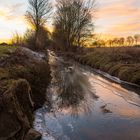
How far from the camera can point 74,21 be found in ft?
177

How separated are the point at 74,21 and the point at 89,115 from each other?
1728 inches

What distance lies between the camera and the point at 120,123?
1045 cm

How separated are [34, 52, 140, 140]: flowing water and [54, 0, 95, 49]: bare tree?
120 feet

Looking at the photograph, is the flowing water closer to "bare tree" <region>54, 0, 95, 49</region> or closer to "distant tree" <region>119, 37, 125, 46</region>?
"bare tree" <region>54, 0, 95, 49</region>

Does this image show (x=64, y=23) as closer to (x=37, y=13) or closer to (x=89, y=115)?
(x=37, y=13)

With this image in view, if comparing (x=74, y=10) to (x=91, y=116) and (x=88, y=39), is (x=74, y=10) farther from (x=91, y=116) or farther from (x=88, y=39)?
(x=91, y=116)

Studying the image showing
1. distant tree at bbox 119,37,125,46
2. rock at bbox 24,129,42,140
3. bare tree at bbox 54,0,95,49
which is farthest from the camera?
distant tree at bbox 119,37,125,46

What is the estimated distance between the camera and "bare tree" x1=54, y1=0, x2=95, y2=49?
173ft

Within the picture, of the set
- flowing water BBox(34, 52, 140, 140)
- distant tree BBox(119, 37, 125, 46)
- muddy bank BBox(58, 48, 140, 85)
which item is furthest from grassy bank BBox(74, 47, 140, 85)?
distant tree BBox(119, 37, 125, 46)

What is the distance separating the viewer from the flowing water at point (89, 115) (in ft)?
30.3

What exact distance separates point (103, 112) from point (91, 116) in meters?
0.83

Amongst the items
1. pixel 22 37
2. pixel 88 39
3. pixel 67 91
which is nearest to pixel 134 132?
pixel 67 91

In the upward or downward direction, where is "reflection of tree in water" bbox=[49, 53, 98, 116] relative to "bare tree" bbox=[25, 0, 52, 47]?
downward

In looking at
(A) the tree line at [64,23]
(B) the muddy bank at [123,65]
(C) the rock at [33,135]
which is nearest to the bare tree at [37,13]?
(A) the tree line at [64,23]
